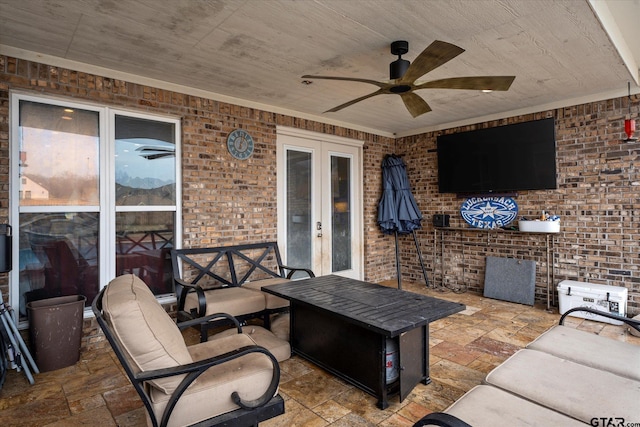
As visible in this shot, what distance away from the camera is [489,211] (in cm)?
528

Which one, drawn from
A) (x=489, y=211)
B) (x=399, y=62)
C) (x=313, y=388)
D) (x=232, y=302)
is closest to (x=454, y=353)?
(x=313, y=388)

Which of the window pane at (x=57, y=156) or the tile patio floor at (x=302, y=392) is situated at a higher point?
the window pane at (x=57, y=156)

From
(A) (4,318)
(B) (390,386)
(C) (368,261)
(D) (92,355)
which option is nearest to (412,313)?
(B) (390,386)

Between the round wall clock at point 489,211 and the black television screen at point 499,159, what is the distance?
0.16m

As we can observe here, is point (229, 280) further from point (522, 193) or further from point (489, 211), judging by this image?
point (522, 193)

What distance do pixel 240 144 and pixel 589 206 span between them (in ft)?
14.6

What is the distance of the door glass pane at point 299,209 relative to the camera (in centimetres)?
507

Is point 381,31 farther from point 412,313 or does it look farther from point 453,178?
point 453,178

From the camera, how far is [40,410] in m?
2.33

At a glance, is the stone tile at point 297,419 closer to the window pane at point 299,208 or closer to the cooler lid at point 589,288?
the window pane at point 299,208

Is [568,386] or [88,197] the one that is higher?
[88,197]

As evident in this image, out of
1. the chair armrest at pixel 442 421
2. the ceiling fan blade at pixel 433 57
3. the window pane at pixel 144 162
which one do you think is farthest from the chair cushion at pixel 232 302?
the ceiling fan blade at pixel 433 57

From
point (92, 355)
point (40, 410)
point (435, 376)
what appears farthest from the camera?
point (92, 355)

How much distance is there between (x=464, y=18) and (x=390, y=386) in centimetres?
269
